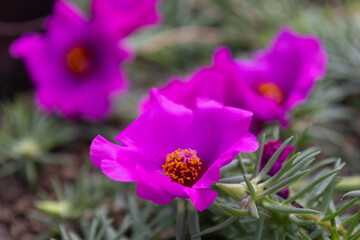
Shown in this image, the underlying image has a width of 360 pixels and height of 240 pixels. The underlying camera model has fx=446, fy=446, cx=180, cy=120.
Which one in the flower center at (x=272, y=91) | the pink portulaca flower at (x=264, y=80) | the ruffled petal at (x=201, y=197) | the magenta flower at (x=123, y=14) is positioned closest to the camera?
the ruffled petal at (x=201, y=197)

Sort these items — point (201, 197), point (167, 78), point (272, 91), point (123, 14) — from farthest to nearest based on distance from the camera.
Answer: point (167, 78), point (123, 14), point (272, 91), point (201, 197)

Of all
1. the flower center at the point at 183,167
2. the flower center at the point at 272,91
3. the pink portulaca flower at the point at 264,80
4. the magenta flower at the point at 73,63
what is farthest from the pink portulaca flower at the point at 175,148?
the magenta flower at the point at 73,63

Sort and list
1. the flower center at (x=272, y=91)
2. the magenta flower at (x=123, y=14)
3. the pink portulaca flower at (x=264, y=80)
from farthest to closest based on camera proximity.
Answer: the magenta flower at (x=123, y=14) < the flower center at (x=272, y=91) < the pink portulaca flower at (x=264, y=80)

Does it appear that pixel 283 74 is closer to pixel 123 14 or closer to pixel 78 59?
pixel 123 14

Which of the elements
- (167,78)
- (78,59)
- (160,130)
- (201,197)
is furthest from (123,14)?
(201,197)

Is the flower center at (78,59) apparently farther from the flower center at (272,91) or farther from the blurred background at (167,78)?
the flower center at (272,91)

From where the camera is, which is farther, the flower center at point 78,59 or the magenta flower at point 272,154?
the flower center at point 78,59

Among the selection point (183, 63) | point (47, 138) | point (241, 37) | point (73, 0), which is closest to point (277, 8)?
point (241, 37)

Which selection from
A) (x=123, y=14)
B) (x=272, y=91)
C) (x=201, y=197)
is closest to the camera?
(x=201, y=197)
